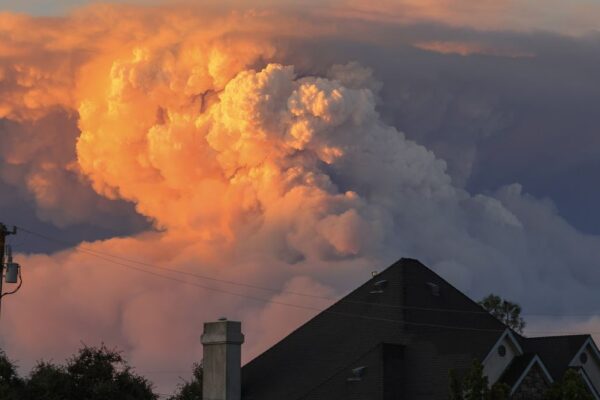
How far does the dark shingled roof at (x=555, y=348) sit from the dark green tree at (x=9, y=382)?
2678 centimetres

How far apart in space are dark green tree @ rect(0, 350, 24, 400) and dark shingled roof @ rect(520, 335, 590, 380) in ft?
87.9

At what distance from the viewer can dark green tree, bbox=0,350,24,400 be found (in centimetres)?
6031

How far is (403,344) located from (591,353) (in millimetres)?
10550

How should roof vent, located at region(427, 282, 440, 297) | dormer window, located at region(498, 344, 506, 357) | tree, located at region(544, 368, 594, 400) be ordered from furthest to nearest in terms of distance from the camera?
roof vent, located at region(427, 282, 440, 297) < dormer window, located at region(498, 344, 506, 357) < tree, located at region(544, 368, 594, 400)

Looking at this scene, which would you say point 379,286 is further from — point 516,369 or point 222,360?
point 222,360

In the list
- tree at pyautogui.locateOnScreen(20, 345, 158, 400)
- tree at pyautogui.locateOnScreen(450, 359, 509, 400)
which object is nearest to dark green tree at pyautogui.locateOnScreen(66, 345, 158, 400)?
tree at pyautogui.locateOnScreen(20, 345, 158, 400)

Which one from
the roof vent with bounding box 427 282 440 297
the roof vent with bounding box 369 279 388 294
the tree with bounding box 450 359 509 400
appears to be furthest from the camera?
the roof vent with bounding box 369 279 388 294

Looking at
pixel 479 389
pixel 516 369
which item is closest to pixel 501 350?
pixel 516 369

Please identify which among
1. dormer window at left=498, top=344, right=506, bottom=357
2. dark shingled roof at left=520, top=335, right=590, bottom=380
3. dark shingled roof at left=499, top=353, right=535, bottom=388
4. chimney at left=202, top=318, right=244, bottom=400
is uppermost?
dark shingled roof at left=520, top=335, right=590, bottom=380

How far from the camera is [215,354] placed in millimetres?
46750

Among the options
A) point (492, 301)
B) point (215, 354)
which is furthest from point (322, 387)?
point (492, 301)

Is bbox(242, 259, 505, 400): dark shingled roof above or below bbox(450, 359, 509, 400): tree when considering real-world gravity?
above

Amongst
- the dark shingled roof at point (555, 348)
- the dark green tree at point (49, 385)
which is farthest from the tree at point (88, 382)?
the dark shingled roof at point (555, 348)

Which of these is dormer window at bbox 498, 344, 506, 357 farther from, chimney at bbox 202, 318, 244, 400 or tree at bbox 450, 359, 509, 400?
chimney at bbox 202, 318, 244, 400
